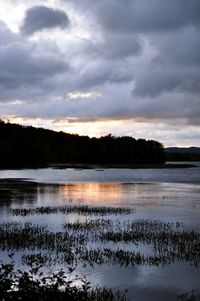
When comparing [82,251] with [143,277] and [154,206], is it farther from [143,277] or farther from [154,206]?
[154,206]

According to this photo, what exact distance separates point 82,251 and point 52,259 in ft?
7.35

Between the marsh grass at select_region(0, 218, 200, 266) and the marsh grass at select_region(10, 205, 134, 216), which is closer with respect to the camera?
the marsh grass at select_region(0, 218, 200, 266)

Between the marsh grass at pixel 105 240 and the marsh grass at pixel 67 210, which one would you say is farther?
the marsh grass at pixel 67 210

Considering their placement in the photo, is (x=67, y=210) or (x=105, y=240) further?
(x=67, y=210)

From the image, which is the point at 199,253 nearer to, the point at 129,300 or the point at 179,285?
the point at 179,285

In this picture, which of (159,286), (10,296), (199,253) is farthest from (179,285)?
(10,296)

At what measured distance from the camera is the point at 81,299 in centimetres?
1154

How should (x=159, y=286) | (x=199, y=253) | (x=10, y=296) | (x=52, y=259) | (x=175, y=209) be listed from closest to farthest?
(x=10, y=296) → (x=159, y=286) → (x=52, y=259) → (x=199, y=253) → (x=175, y=209)

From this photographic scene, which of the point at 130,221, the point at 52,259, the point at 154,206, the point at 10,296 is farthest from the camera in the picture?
the point at 154,206

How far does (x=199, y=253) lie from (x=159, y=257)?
84.2 inches

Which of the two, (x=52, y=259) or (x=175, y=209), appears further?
(x=175, y=209)

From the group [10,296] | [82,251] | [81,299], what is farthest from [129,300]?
[82,251]

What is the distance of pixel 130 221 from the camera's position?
3478 cm

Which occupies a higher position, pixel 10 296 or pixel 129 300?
pixel 10 296
